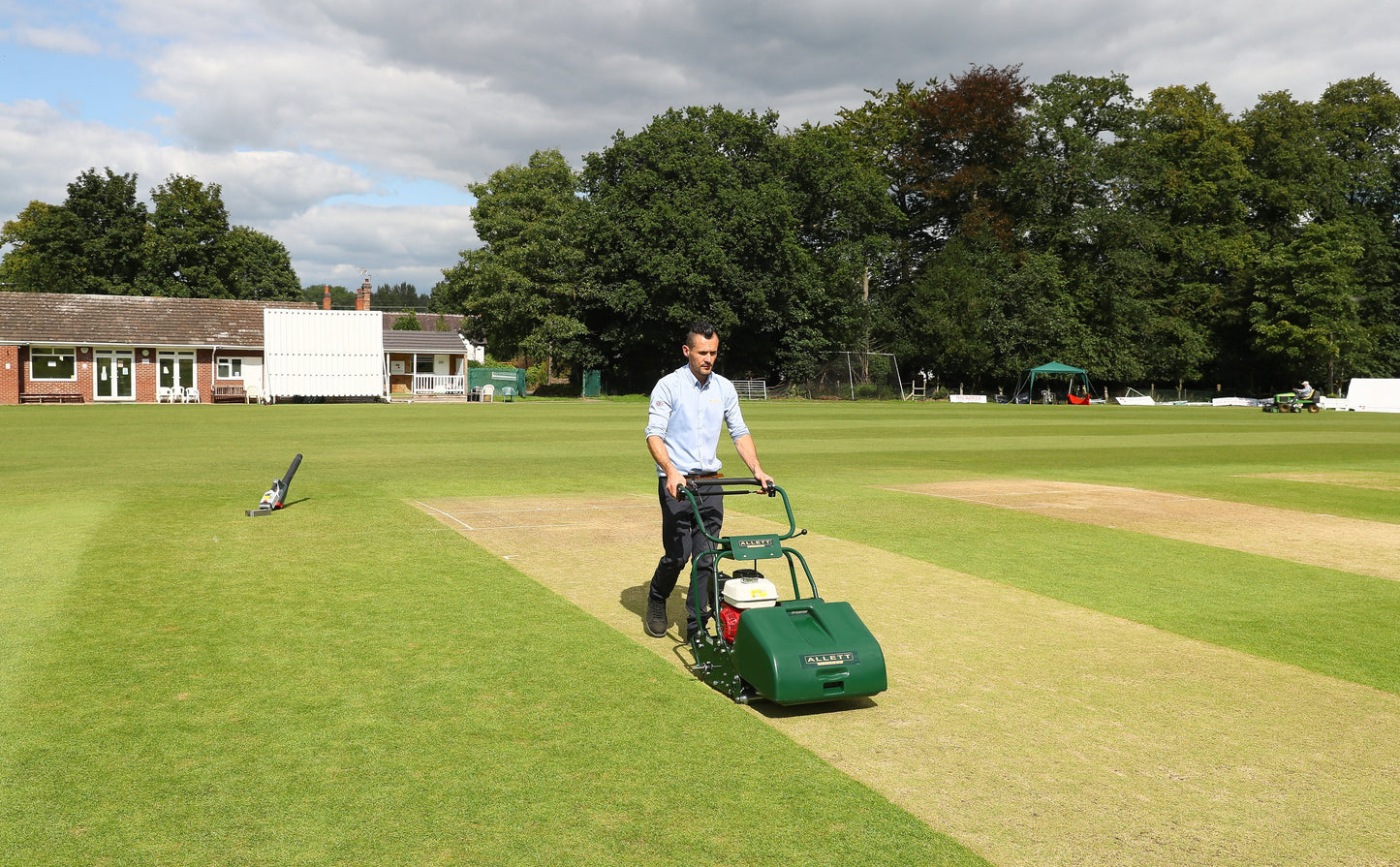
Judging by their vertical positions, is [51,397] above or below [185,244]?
below

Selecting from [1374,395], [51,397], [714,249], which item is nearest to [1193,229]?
[1374,395]

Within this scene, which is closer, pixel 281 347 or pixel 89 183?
pixel 281 347

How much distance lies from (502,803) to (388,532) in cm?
709

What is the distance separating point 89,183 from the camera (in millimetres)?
66438

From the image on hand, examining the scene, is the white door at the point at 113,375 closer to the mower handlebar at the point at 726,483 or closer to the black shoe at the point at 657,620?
the black shoe at the point at 657,620

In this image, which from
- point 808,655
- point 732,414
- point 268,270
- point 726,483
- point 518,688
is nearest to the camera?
point 808,655

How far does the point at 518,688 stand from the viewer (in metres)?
5.45

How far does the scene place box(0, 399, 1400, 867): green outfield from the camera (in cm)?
368

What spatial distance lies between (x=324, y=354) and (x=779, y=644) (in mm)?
48786

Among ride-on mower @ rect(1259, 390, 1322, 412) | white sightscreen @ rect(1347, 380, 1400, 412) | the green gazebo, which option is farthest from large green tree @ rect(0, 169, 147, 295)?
white sightscreen @ rect(1347, 380, 1400, 412)

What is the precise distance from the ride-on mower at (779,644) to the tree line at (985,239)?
48.2 metres

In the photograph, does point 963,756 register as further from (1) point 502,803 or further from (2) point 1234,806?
(1) point 502,803

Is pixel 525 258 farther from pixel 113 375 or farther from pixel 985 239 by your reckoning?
pixel 985 239

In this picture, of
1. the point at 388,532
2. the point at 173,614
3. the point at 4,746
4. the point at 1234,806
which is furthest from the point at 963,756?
the point at 388,532
